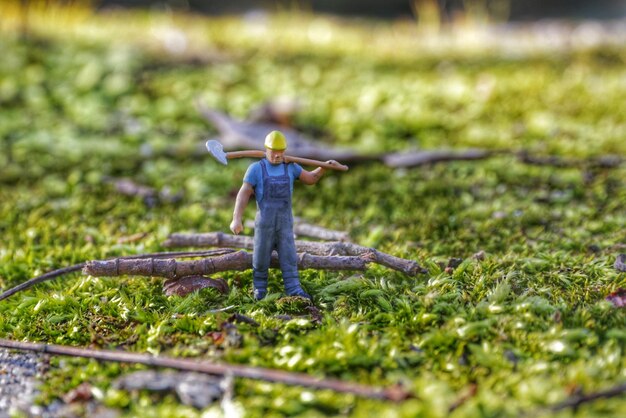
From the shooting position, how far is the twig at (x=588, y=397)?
2.59m

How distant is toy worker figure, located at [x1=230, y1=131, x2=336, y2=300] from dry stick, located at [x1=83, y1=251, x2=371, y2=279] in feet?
0.44

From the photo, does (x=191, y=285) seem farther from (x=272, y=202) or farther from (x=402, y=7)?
(x=402, y=7)

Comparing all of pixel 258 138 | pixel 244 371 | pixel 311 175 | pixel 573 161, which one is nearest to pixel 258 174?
pixel 311 175

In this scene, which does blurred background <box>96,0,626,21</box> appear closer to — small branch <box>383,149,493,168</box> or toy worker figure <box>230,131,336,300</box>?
small branch <box>383,149,493,168</box>

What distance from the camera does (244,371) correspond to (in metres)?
2.90

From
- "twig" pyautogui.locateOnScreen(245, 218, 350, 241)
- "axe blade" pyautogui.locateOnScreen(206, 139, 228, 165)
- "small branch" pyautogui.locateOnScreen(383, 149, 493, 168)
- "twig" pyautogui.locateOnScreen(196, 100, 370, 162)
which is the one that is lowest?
"twig" pyautogui.locateOnScreen(245, 218, 350, 241)

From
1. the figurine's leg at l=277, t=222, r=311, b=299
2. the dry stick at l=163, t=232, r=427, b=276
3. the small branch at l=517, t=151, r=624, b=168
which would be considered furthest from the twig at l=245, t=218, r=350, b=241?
the small branch at l=517, t=151, r=624, b=168

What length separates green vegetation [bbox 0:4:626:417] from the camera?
3006 millimetres

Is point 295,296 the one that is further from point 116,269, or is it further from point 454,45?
point 454,45

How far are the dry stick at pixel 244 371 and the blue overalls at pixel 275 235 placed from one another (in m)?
0.70

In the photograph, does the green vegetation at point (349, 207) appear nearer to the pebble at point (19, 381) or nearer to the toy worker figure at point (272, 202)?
the pebble at point (19, 381)

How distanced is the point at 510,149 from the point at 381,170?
130 centimetres

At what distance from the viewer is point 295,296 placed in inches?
139

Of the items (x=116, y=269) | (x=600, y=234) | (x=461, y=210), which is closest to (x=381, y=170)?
(x=461, y=210)
